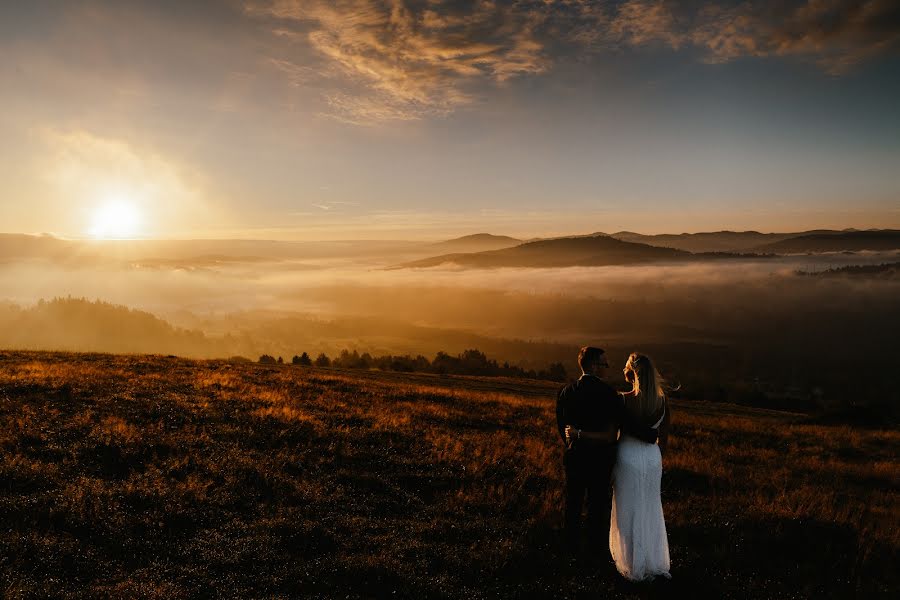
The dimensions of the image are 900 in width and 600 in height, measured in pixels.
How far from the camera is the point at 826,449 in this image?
23.6 metres

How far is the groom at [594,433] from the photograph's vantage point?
7.78m

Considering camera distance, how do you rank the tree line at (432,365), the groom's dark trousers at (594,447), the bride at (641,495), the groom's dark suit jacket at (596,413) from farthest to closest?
the tree line at (432,365) → the groom's dark trousers at (594,447) → the groom's dark suit jacket at (596,413) → the bride at (641,495)

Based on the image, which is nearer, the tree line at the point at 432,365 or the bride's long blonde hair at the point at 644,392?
the bride's long blonde hair at the point at 644,392

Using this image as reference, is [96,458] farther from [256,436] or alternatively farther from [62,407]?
[62,407]

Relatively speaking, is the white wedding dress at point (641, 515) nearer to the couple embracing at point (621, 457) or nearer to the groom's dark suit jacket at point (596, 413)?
the couple embracing at point (621, 457)

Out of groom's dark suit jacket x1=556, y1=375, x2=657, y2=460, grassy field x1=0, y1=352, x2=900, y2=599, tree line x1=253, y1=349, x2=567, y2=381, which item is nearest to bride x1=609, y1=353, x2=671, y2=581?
groom's dark suit jacket x1=556, y1=375, x2=657, y2=460

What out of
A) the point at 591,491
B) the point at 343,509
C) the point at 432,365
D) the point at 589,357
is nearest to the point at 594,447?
the point at 591,491

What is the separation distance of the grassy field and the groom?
861mm

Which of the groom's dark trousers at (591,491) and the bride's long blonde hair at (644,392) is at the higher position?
the bride's long blonde hair at (644,392)

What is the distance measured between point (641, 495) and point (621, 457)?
1.96ft

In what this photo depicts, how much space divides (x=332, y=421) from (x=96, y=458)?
7089 millimetres

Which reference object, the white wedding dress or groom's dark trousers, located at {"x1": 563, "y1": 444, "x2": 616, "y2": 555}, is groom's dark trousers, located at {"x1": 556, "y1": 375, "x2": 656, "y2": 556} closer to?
groom's dark trousers, located at {"x1": 563, "y1": 444, "x2": 616, "y2": 555}

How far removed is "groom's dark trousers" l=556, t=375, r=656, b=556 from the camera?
777cm

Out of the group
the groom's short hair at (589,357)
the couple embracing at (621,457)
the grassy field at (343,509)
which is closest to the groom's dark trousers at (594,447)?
the couple embracing at (621,457)
